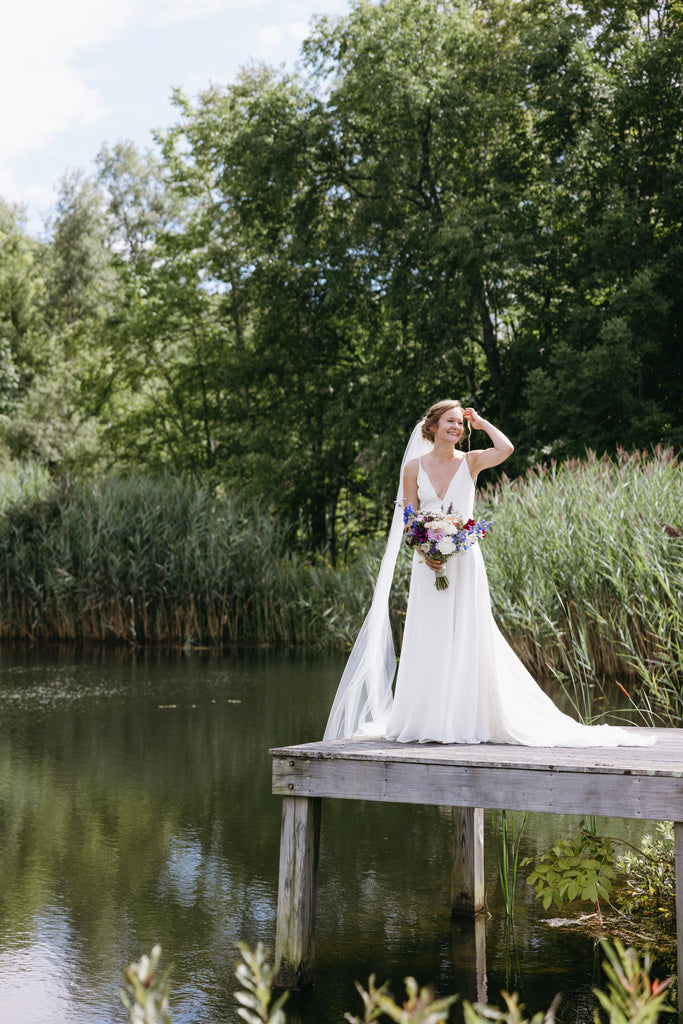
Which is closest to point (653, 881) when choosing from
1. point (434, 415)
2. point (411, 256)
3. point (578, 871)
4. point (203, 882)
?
point (578, 871)

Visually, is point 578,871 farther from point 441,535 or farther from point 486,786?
point 441,535

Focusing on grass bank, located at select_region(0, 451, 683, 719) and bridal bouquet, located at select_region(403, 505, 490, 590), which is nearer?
bridal bouquet, located at select_region(403, 505, 490, 590)

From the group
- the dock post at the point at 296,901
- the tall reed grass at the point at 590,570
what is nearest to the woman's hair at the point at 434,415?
the dock post at the point at 296,901

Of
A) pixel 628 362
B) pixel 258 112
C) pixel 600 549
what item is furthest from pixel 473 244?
pixel 600 549

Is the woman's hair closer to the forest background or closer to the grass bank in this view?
the grass bank

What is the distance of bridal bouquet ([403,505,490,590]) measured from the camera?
16.1ft

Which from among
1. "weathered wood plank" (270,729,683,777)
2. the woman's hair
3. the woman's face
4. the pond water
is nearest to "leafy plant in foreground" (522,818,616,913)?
the pond water

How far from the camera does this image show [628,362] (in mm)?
20406

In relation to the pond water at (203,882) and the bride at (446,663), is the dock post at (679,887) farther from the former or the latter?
the bride at (446,663)

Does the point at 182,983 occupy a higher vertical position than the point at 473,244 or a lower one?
lower

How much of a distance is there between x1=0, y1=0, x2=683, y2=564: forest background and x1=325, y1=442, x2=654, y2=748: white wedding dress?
51.2 feet

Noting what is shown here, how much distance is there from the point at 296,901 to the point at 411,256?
70.0 feet

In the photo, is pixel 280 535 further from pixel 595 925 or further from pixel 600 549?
pixel 595 925

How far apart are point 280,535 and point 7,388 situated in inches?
869
